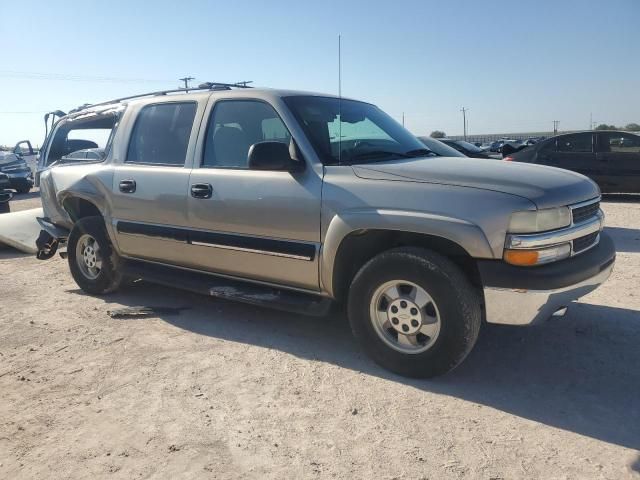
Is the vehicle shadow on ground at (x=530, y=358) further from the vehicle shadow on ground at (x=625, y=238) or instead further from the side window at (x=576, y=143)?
the side window at (x=576, y=143)

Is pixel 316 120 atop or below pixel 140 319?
atop

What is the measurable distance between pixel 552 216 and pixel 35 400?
3.27 metres

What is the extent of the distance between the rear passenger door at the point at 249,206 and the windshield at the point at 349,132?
18cm

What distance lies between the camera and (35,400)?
329 cm

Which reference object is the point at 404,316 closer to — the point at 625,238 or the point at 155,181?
the point at 155,181

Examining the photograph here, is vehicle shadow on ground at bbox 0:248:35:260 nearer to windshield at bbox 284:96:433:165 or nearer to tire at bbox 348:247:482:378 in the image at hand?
windshield at bbox 284:96:433:165

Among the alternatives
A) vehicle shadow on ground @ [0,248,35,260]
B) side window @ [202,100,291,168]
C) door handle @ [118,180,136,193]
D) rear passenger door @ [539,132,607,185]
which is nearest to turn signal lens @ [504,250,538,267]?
side window @ [202,100,291,168]

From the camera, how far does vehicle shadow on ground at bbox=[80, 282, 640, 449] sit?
9.95ft

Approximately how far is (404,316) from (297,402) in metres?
0.85

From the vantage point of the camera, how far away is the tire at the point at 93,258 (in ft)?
17.2

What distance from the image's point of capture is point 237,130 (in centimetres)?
423

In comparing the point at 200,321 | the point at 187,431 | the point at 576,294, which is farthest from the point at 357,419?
the point at 200,321

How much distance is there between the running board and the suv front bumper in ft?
3.78

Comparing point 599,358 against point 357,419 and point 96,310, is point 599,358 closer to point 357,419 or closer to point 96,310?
point 357,419
